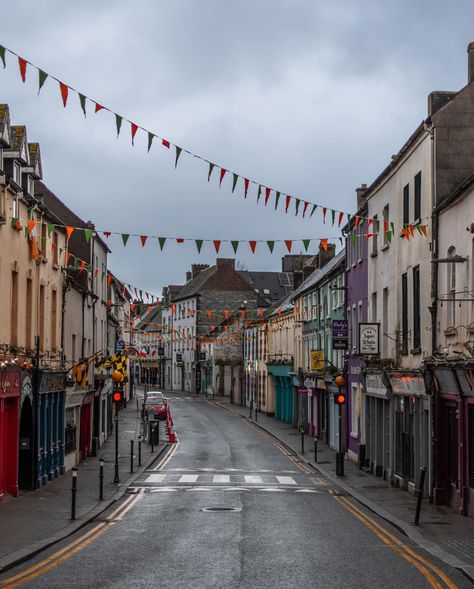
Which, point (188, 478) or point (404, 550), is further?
point (188, 478)

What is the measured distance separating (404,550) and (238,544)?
10.4 feet

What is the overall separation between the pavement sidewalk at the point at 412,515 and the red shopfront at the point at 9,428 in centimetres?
998

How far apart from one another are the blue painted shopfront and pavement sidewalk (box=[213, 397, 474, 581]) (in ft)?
72.8

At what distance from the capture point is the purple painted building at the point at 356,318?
38188 millimetres

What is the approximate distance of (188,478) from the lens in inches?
1350

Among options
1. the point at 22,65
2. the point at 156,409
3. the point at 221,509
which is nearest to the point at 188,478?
the point at 221,509

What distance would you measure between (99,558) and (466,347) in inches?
392

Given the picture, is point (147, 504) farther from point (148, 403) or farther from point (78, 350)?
point (148, 403)

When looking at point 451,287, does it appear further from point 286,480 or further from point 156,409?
point 156,409

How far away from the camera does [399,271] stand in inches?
1233

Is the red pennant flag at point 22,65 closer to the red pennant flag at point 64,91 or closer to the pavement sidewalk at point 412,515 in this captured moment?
the red pennant flag at point 64,91

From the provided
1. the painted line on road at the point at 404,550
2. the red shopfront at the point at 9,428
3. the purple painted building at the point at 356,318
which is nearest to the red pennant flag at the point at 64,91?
the painted line on road at the point at 404,550

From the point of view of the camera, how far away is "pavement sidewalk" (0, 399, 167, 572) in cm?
1838

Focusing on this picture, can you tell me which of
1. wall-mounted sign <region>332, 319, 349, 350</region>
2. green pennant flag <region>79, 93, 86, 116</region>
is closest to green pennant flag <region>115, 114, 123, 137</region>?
green pennant flag <region>79, 93, 86, 116</region>
